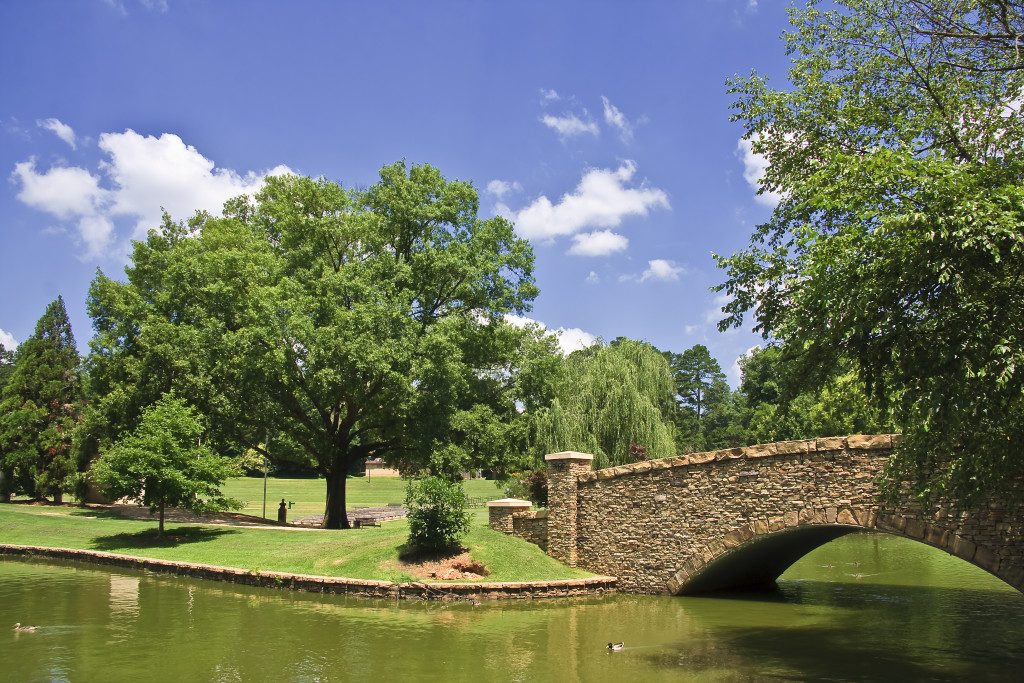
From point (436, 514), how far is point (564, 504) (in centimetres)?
345

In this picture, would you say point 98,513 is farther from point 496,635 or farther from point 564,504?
point 496,635

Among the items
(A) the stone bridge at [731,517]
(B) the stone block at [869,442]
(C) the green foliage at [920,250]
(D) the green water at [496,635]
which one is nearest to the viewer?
(C) the green foliage at [920,250]

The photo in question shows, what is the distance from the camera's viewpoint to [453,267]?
2638cm

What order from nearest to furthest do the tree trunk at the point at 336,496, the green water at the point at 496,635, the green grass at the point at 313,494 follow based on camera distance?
the green water at the point at 496,635, the tree trunk at the point at 336,496, the green grass at the point at 313,494

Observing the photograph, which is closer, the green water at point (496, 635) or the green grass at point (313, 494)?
the green water at point (496, 635)

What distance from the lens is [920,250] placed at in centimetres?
845

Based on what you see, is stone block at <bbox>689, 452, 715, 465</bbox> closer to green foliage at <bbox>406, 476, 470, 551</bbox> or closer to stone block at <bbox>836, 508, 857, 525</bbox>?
stone block at <bbox>836, 508, 857, 525</bbox>

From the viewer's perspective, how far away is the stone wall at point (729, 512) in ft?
41.0

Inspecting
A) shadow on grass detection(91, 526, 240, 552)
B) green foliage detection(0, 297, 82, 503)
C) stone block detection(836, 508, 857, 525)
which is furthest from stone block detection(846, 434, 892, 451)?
green foliage detection(0, 297, 82, 503)

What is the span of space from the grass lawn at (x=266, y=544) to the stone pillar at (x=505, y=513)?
0.28 meters

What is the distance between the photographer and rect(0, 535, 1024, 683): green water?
11.0 m

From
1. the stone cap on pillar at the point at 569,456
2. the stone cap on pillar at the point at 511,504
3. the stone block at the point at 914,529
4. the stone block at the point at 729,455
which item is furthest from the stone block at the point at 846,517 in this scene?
the stone cap on pillar at the point at 511,504

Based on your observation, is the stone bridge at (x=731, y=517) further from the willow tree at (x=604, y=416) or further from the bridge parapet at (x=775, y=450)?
the willow tree at (x=604, y=416)

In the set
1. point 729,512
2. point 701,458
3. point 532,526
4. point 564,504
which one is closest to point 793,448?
point 729,512
